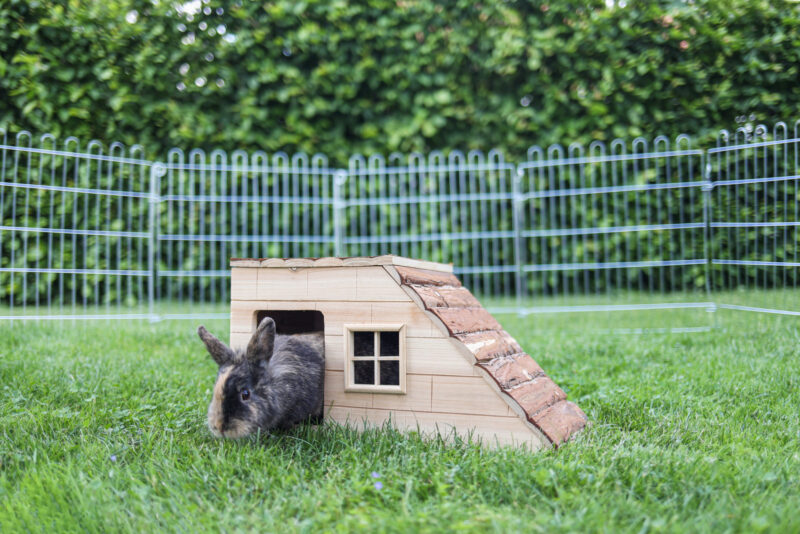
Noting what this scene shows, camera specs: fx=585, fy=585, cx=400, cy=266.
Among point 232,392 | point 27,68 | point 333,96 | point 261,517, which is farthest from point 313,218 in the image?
point 261,517

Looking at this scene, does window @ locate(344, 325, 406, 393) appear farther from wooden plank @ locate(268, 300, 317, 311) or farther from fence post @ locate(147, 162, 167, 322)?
fence post @ locate(147, 162, 167, 322)

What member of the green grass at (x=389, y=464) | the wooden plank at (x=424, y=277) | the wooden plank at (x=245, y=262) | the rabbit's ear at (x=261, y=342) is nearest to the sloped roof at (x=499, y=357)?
the wooden plank at (x=424, y=277)

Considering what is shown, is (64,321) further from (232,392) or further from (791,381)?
(791,381)

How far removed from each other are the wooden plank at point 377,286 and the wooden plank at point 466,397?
381mm

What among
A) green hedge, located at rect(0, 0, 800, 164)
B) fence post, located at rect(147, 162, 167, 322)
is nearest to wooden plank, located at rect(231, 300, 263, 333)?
fence post, located at rect(147, 162, 167, 322)

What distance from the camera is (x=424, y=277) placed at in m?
2.64

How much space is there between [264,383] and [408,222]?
14.4 ft

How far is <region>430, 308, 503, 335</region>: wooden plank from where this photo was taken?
2.41 meters

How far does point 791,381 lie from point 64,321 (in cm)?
506

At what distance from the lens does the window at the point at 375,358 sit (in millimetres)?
2479

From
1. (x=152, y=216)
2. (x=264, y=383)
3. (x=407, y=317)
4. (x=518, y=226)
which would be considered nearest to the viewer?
(x=264, y=383)

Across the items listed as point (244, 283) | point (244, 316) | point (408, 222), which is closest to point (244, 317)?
point (244, 316)

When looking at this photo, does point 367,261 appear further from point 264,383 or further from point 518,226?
point 518,226

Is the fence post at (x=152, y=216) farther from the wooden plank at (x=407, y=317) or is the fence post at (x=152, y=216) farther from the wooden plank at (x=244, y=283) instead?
the wooden plank at (x=407, y=317)
